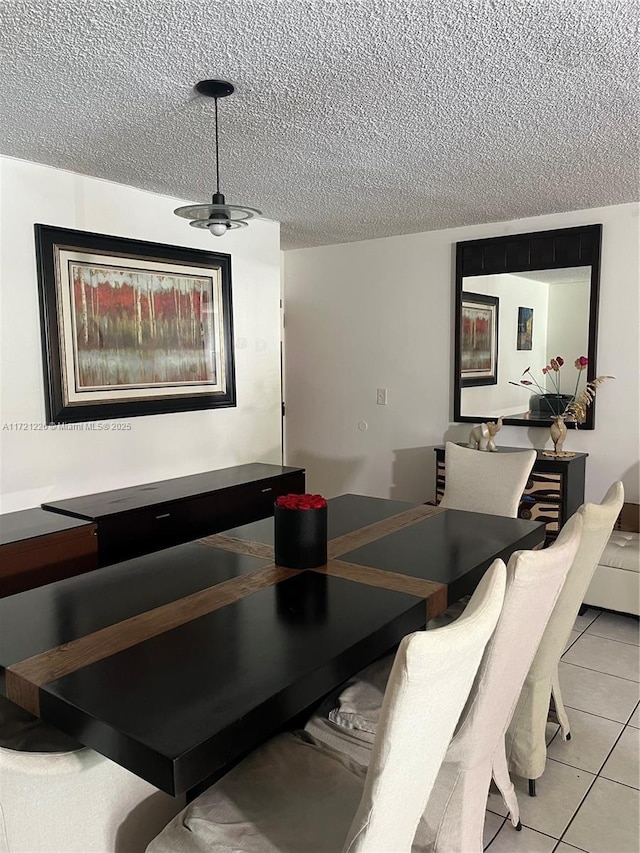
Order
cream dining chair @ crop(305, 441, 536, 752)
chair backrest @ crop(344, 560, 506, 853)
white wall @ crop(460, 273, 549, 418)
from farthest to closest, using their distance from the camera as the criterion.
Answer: white wall @ crop(460, 273, 549, 418)
cream dining chair @ crop(305, 441, 536, 752)
chair backrest @ crop(344, 560, 506, 853)

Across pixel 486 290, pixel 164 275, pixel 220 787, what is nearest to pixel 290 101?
pixel 164 275

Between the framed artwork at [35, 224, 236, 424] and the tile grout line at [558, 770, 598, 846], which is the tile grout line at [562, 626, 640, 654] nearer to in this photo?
the tile grout line at [558, 770, 598, 846]

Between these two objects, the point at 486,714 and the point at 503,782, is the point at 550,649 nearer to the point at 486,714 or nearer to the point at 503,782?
the point at 503,782

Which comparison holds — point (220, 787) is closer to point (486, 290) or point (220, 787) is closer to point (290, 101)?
point (290, 101)

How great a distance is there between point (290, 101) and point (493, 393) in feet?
8.89

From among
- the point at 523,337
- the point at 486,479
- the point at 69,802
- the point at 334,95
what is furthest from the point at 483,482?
the point at 69,802

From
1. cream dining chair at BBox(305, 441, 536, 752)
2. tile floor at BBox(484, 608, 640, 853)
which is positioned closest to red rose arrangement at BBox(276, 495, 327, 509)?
cream dining chair at BBox(305, 441, 536, 752)

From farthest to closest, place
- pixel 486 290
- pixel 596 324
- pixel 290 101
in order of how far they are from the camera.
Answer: pixel 486 290, pixel 596 324, pixel 290 101

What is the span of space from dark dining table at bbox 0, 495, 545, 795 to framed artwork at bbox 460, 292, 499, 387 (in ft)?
7.18

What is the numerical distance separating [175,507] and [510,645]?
219 centimetres

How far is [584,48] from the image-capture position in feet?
6.50

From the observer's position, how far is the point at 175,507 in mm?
3367

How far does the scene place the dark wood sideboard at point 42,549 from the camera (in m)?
2.67

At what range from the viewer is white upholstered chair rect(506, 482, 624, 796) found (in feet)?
6.56
